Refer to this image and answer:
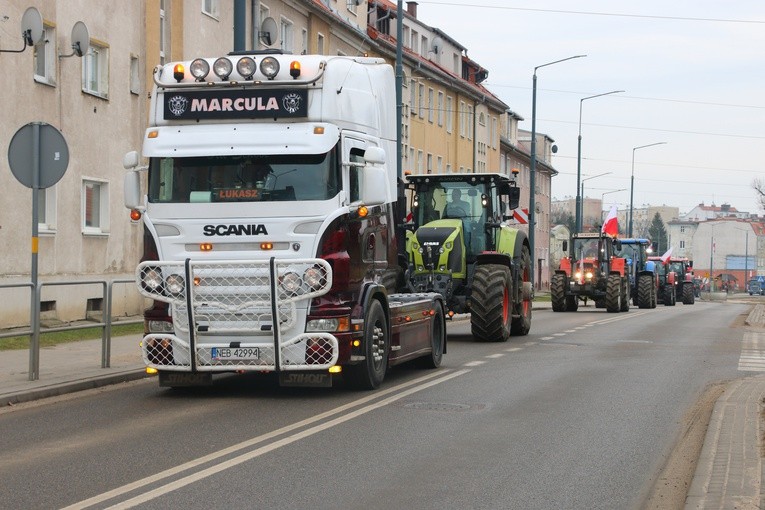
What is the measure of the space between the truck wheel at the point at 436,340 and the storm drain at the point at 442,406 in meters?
3.74

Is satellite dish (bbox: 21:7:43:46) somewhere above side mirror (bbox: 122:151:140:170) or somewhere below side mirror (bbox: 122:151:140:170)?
above

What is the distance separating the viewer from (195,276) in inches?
487

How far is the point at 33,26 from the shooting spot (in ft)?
72.2

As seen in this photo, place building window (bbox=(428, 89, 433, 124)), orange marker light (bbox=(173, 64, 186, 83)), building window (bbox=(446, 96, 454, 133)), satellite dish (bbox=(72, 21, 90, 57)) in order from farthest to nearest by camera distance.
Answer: building window (bbox=(446, 96, 454, 133)) → building window (bbox=(428, 89, 433, 124)) → satellite dish (bbox=(72, 21, 90, 57)) → orange marker light (bbox=(173, 64, 186, 83))

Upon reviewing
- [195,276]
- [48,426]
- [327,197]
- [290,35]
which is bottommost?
[48,426]

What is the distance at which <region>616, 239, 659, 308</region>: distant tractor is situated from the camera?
4978cm

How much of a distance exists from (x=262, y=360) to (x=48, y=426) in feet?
7.64

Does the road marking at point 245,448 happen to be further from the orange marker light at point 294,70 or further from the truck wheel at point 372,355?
the orange marker light at point 294,70

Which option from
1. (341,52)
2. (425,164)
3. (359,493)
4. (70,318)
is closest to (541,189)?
(425,164)

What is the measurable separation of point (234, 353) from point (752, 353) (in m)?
11.5

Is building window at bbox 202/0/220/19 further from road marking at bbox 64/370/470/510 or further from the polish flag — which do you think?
road marking at bbox 64/370/470/510

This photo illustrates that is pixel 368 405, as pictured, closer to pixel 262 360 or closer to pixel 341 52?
pixel 262 360

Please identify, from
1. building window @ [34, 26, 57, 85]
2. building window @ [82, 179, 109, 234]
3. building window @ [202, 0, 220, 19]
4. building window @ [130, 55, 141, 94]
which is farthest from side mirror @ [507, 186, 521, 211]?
building window @ [202, 0, 220, 19]

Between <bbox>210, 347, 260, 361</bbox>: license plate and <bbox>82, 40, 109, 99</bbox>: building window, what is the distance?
17388mm
